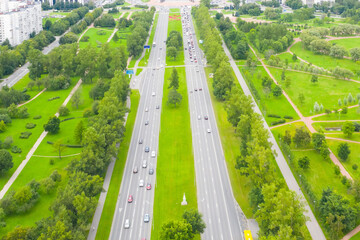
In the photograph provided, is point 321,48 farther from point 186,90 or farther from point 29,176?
point 29,176

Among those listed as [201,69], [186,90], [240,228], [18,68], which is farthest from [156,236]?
[18,68]

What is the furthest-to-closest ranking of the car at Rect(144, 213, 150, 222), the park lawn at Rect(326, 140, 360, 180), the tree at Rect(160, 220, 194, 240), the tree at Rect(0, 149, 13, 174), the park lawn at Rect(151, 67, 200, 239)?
the park lawn at Rect(326, 140, 360, 180), the tree at Rect(0, 149, 13, 174), the park lawn at Rect(151, 67, 200, 239), the car at Rect(144, 213, 150, 222), the tree at Rect(160, 220, 194, 240)

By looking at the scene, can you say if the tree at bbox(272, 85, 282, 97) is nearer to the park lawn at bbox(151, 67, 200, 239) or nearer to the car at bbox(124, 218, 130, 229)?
the park lawn at bbox(151, 67, 200, 239)

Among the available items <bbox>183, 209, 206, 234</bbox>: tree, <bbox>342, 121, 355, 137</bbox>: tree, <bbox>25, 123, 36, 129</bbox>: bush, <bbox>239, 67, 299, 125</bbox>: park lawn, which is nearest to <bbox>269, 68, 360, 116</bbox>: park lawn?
<bbox>239, 67, 299, 125</bbox>: park lawn

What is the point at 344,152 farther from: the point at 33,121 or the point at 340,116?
the point at 33,121

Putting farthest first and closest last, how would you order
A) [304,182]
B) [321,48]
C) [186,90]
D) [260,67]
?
[321,48], [260,67], [186,90], [304,182]

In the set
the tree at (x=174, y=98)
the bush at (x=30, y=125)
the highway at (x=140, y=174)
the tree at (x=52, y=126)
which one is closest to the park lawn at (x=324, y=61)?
the tree at (x=174, y=98)
